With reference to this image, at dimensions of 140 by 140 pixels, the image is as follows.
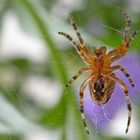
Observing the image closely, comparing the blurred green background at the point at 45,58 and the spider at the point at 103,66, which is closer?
the spider at the point at 103,66

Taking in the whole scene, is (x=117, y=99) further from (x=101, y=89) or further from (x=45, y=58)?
(x=45, y=58)

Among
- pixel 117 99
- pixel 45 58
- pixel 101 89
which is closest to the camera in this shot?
pixel 101 89

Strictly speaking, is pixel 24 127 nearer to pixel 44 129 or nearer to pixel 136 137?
pixel 44 129

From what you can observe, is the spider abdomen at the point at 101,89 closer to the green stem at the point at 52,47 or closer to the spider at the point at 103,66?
the spider at the point at 103,66

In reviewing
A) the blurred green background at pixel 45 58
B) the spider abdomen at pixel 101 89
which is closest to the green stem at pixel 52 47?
the blurred green background at pixel 45 58

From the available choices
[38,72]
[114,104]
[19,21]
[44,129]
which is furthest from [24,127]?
[38,72]

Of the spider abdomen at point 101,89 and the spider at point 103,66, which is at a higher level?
the spider at point 103,66

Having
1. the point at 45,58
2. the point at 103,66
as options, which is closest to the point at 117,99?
the point at 103,66
